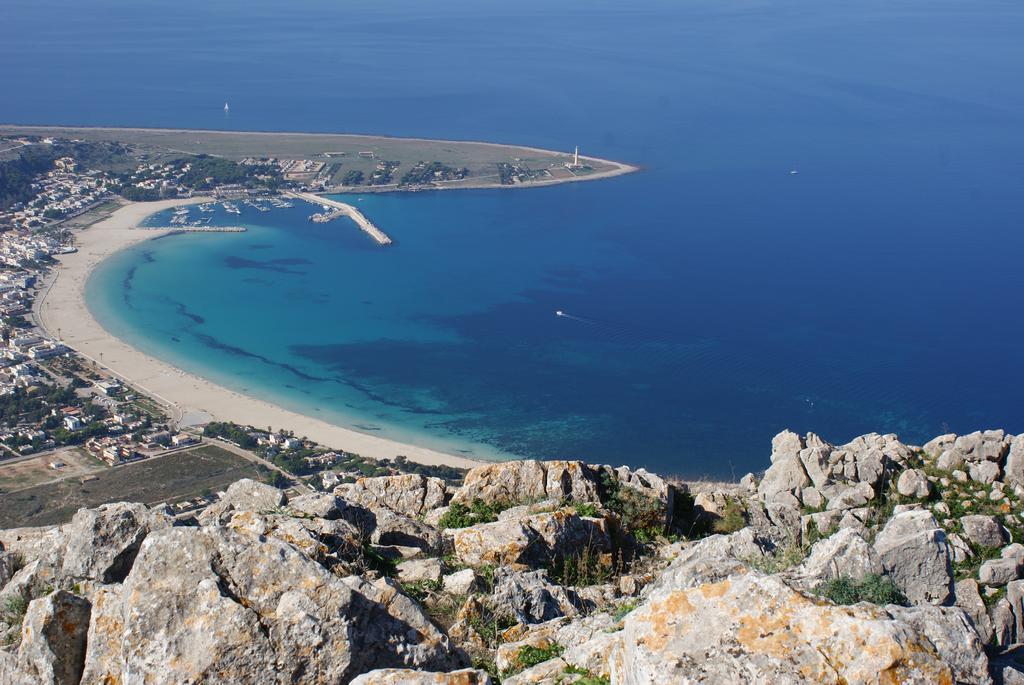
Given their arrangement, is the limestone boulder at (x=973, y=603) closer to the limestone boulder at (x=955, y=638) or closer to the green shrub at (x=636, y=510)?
the green shrub at (x=636, y=510)

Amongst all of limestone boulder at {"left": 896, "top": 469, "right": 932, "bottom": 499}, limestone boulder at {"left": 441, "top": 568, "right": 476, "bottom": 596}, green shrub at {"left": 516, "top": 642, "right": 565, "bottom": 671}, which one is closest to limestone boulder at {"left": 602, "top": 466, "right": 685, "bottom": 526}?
limestone boulder at {"left": 896, "top": 469, "right": 932, "bottom": 499}

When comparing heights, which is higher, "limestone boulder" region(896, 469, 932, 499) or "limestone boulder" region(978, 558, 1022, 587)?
"limestone boulder" region(978, 558, 1022, 587)

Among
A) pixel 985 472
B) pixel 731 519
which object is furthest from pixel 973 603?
pixel 985 472

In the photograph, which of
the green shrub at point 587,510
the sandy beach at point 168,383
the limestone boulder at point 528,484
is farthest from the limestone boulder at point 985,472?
the sandy beach at point 168,383

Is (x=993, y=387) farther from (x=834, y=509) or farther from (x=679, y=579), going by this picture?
(x=679, y=579)

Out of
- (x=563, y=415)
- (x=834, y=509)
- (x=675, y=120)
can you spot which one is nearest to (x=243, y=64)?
(x=675, y=120)

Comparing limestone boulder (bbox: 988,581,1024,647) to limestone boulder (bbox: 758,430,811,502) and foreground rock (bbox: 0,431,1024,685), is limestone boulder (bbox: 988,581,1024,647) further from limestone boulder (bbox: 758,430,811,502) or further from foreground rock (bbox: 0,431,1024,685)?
limestone boulder (bbox: 758,430,811,502)
